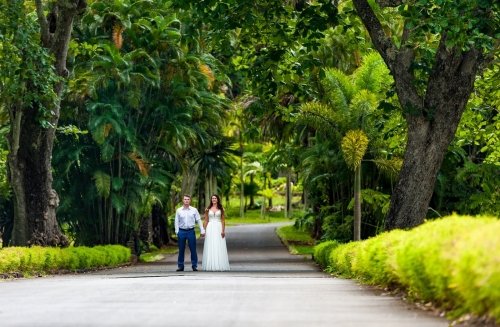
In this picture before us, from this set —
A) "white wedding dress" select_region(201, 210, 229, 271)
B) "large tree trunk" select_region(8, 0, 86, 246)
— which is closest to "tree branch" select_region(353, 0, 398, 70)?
"large tree trunk" select_region(8, 0, 86, 246)

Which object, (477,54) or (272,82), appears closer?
(477,54)

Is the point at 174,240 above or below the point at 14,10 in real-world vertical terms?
below

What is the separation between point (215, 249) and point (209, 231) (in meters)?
0.68

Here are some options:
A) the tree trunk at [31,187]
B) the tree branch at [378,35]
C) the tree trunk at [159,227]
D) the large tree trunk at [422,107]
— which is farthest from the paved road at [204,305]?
the tree trunk at [159,227]

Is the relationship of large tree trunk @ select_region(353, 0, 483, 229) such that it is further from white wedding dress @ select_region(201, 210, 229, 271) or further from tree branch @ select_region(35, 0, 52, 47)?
tree branch @ select_region(35, 0, 52, 47)

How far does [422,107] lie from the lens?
21078 millimetres

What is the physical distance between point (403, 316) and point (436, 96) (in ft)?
36.0

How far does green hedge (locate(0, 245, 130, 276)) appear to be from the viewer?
2153 centimetres

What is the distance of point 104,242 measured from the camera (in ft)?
119

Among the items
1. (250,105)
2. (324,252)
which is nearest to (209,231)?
(324,252)

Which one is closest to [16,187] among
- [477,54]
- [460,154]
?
[477,54]

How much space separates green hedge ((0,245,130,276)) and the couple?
2.55m

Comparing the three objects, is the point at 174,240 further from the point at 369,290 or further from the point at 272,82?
the point at 369,290

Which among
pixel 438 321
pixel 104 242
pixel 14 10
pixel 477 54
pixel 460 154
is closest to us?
pixel 438 321
